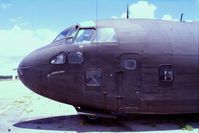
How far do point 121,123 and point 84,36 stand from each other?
3652 millimetres

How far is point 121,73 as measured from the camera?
14.3m

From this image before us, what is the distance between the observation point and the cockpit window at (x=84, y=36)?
14727mm

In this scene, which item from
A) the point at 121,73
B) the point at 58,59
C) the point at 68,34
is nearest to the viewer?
the point at 121,73

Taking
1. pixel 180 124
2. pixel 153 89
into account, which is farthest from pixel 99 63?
pixel 180 124

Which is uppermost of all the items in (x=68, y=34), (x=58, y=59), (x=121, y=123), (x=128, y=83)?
(x=68, y=34)

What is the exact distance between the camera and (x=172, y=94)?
14445mm

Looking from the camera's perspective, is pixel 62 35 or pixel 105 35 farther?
pixel 62 35

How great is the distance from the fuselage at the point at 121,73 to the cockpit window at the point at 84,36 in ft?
0.15

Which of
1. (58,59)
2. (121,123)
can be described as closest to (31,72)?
(58,59)

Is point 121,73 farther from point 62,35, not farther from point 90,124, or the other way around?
point 62,35

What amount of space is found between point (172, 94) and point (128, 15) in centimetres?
391

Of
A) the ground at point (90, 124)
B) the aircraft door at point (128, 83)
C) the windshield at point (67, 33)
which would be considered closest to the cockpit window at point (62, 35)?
the windshield at point (67, 33)

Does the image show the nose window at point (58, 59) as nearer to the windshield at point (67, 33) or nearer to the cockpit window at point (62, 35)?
the windshield at point (67, 33)

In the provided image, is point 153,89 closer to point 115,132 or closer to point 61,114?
point 115,132
